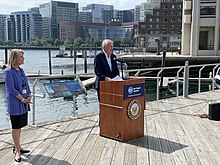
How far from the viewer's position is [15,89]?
12.6 feet

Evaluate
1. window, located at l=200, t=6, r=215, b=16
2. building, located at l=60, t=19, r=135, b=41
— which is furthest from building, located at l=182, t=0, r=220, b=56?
building, located at l=60, t=19, r=135, b=41

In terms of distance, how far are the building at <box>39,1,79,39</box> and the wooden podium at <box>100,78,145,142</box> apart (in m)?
148

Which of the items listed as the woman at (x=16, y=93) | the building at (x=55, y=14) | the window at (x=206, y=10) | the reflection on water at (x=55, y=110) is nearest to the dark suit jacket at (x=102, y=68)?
the woman at (x=16, y=93)

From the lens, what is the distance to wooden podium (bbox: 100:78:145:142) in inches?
182

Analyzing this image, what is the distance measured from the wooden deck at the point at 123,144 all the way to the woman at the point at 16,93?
470mm

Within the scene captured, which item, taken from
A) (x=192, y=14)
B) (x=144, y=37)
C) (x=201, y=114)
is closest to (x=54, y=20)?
(x=144, y=37)

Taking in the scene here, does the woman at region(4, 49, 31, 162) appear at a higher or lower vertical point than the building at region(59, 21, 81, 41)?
lower

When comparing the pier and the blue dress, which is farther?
the pier

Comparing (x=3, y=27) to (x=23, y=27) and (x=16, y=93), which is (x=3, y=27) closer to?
(x=23, y=27)

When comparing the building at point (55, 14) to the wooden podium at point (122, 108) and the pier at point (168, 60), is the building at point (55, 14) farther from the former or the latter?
the wooden podium at point (122, 108)

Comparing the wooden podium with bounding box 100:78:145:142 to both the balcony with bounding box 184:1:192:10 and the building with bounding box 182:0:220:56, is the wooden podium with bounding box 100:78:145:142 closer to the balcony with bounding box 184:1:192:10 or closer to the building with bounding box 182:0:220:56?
the building with bounding box 182:0:220:56

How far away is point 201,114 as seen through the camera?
681 centimetres

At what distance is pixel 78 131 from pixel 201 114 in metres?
2.95

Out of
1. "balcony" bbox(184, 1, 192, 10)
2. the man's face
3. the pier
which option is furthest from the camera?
"balcony" bbox(184, 1, 192, 10)
